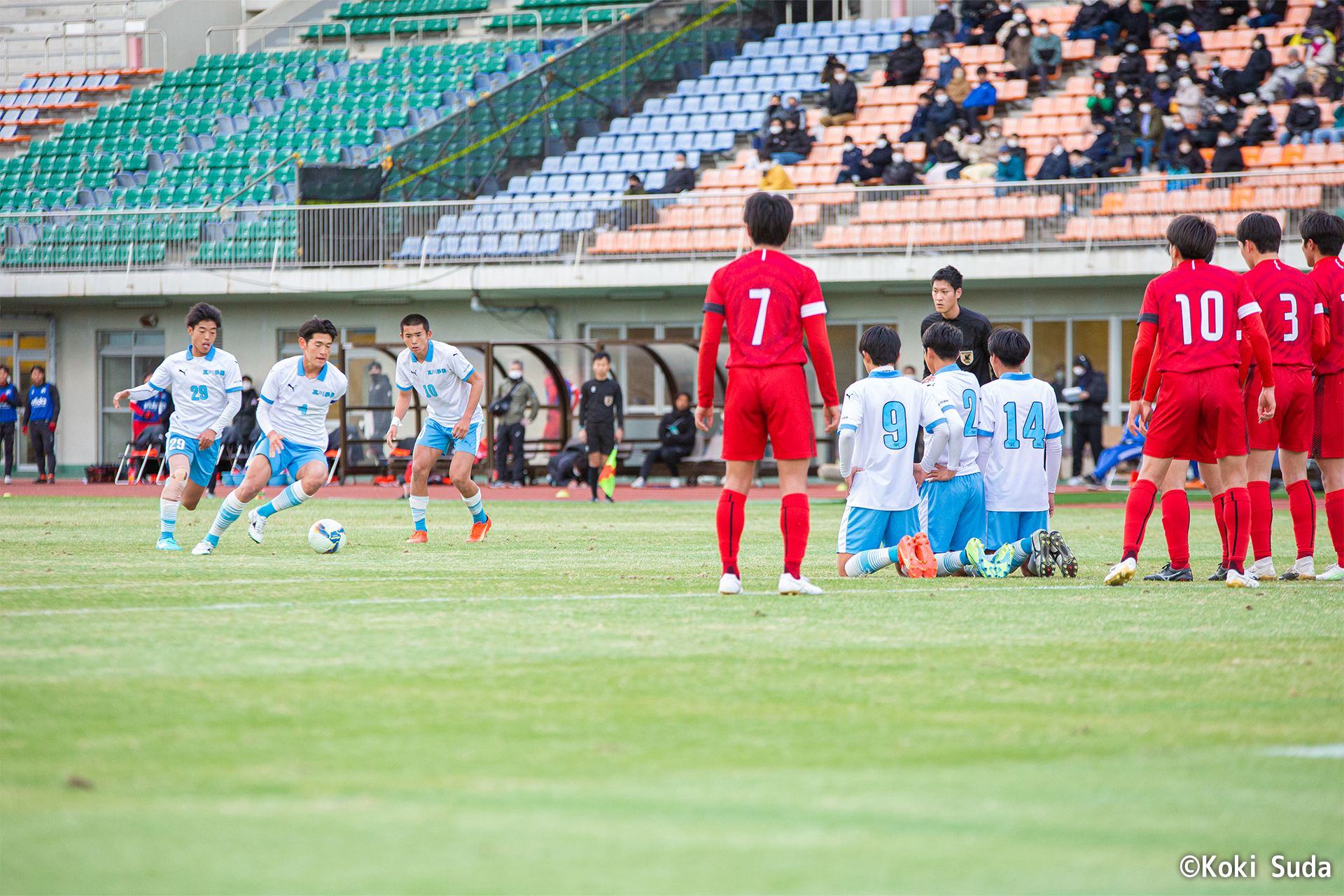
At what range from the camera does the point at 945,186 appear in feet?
84.1

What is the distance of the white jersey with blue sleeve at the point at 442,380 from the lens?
12578mm

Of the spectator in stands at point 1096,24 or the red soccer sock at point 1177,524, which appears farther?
the spectator in stands at point 1096,24

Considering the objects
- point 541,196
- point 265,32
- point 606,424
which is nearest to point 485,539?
point 606,424

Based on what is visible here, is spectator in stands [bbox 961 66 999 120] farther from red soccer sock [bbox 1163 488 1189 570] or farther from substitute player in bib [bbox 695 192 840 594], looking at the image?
substitute player in bib [bbox 695 192 840 594]

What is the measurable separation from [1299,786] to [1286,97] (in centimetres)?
2614

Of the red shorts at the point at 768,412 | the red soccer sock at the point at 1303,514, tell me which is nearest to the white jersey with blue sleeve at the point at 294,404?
the red shorts at the point at 768,412

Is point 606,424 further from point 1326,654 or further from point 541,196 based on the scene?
point 1326,654

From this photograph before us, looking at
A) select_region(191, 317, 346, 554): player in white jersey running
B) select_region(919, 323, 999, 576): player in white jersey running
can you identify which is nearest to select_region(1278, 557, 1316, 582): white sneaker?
select_region(919, 323, 999, 576): player in white jersey running

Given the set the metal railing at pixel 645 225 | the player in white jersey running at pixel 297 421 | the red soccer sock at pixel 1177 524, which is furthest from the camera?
the metal railing at pixel 645 225

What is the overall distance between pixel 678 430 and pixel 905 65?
10.4 m

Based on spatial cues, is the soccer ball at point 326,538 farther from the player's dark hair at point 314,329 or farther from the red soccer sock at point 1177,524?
the red soccer sock at point 1177,524

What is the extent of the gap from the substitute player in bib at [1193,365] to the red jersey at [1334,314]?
2.50 ft

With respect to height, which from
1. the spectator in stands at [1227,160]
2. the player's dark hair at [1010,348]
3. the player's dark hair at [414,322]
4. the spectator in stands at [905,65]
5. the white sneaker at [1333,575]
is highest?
the spectator in stands at [905,65]

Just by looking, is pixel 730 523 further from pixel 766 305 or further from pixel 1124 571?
pixel 1124 571
